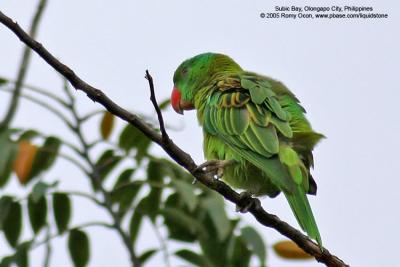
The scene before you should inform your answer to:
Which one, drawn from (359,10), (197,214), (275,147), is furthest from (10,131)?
(359,10)

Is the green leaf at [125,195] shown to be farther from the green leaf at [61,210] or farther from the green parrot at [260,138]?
the green parrot at [260,138]

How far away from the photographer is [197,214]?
16.3ft

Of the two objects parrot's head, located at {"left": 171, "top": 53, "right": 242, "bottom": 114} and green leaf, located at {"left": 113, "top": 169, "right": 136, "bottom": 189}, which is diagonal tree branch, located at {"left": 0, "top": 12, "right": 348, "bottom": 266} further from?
parrot's head, located at {"left": 171, "top": 53, "right": 242, "bottom": 114}

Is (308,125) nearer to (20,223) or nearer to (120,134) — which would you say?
(120,134)

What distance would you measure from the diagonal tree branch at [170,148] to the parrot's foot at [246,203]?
18 millimetres

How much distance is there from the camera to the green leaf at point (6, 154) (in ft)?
14.8

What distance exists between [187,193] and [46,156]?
843 mm

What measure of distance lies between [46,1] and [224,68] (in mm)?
1238

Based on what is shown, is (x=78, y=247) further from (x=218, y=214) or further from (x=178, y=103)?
(x=178, y=103)

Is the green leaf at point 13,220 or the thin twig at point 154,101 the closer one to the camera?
the thin twig at point 154,101

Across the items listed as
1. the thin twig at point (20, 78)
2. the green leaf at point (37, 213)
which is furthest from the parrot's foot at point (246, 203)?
the thin twig at point (20, 78)

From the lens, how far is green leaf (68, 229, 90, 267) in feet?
15.2

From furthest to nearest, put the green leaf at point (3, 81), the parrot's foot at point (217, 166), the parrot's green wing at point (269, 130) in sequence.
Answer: the green leaf at point (3, 81) < the parrot's foot at point (217, 166) < the parrot's green wing at point (269, 130)

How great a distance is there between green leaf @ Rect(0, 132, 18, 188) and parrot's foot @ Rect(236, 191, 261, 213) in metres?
1.19
